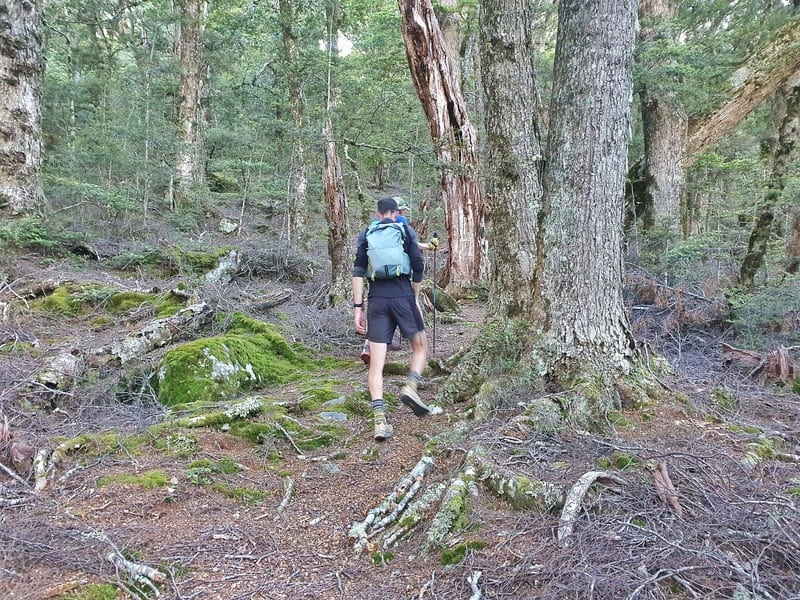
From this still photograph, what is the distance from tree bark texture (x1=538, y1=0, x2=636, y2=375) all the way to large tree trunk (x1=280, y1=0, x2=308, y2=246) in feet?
17.8

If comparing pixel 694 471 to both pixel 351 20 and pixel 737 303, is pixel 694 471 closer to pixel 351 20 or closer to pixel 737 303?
pixel 737 303

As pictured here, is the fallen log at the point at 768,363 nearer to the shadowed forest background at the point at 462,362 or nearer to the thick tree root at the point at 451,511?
the shadowed forest background at the point at 462,362

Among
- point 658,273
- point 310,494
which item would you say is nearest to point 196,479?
point 310,494

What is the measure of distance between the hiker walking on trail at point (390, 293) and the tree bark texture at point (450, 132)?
3.39 m

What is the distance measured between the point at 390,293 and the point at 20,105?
9.19 meters

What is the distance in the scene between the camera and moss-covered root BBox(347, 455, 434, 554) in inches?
126

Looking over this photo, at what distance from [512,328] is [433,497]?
2.09m

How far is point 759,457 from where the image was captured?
10.9 feet

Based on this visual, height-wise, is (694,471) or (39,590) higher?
(694,471)

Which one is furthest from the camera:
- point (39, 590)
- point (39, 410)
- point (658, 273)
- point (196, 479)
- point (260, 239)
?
point (260, 239)

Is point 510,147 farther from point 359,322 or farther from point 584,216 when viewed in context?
point 359,322

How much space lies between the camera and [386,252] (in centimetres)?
481

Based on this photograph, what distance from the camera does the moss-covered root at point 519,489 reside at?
286 centimetres

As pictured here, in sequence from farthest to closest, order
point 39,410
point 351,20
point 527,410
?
point 351,20
point 39,410
point 527,410
